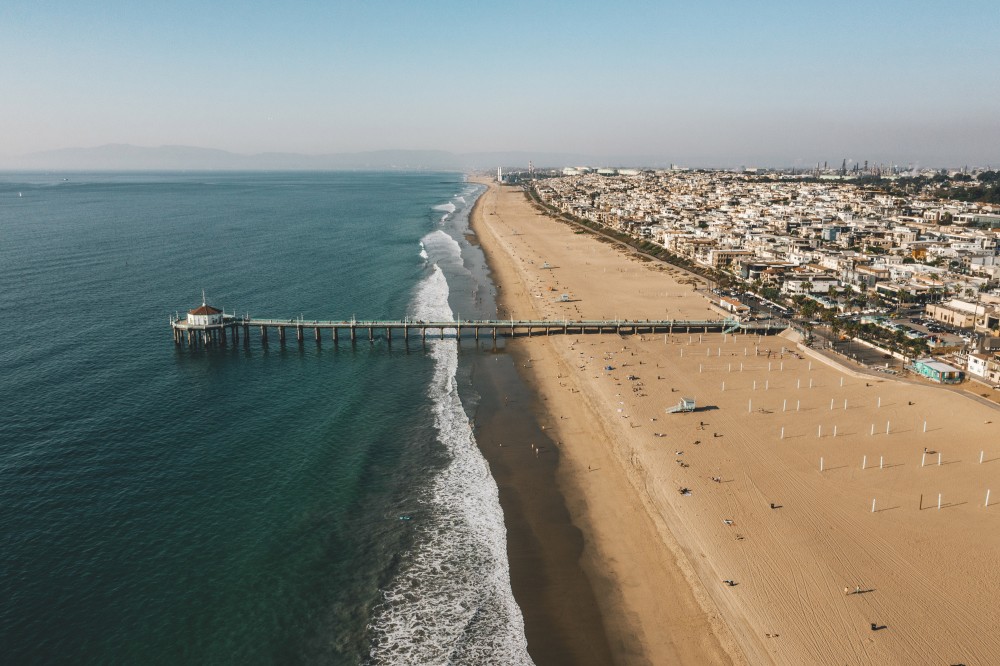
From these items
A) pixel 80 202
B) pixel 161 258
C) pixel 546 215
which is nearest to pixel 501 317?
pixel 161 258

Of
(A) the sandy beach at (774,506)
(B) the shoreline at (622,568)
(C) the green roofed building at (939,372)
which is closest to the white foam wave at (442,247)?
(A) the sandy beach at (774,506)

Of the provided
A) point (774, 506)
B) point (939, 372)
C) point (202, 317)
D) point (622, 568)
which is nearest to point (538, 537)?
point (622, 568)

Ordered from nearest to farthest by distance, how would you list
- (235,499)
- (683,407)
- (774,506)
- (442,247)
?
1. (774,506)
2. (235,499)
3. (683,407)
4. (442,247)

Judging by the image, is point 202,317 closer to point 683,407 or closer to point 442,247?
point 683,407

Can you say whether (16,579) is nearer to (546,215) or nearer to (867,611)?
(867,611)

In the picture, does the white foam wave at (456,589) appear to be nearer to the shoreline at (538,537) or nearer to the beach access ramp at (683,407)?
the shoreline at (538,537)

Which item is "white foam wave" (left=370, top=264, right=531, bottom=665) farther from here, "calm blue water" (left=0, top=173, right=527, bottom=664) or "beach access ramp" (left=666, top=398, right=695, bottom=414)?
"beach access ramp" (left=666, top=398, right=695, bottom=414)
